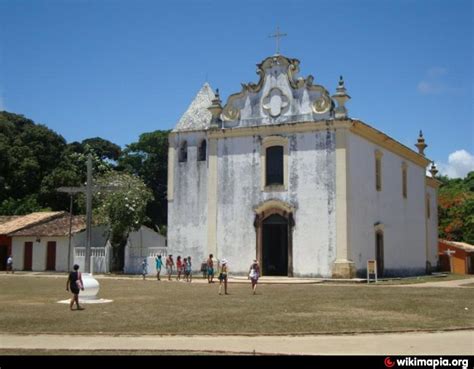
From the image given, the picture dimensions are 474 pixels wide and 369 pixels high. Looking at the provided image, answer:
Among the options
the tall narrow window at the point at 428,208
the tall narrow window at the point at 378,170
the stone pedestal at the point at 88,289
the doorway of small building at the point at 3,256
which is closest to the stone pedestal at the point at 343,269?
the tall narrow window at the point at 378,170

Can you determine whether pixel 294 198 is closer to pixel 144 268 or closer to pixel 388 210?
pixel 388 210

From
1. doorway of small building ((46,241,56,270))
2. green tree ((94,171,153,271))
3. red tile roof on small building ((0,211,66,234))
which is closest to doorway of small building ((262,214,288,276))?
green tree ((94,171,153,271))

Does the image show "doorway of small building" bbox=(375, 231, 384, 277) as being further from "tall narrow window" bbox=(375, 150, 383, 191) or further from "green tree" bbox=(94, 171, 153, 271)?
"green tree" bbox=(94, 171, 153, 271)

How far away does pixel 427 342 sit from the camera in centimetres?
1066

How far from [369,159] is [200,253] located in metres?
10.1

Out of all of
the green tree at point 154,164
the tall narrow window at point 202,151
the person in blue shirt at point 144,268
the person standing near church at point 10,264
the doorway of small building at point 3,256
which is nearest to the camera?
the person in blue shirt at point 144,268

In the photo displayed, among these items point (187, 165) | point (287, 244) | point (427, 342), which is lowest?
point (427, 342)

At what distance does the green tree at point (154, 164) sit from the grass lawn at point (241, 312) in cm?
3814

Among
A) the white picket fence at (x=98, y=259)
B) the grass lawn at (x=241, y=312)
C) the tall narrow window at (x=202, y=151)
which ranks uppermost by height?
the tall narrow window at (x=202, y=151)

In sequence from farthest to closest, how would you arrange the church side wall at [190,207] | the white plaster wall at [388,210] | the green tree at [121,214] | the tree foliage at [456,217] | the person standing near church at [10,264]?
the tree foliage at [456,217]
the person standing near church at [10,264]
the green tree at [121,214]
the church side wall at [190,207]
the white plaster wall at [388,210]

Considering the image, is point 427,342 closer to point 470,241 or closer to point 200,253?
point 200,253

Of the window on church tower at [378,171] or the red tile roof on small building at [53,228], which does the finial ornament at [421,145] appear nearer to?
the window on church tower at [378,171]

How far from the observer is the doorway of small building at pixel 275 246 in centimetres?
3122
